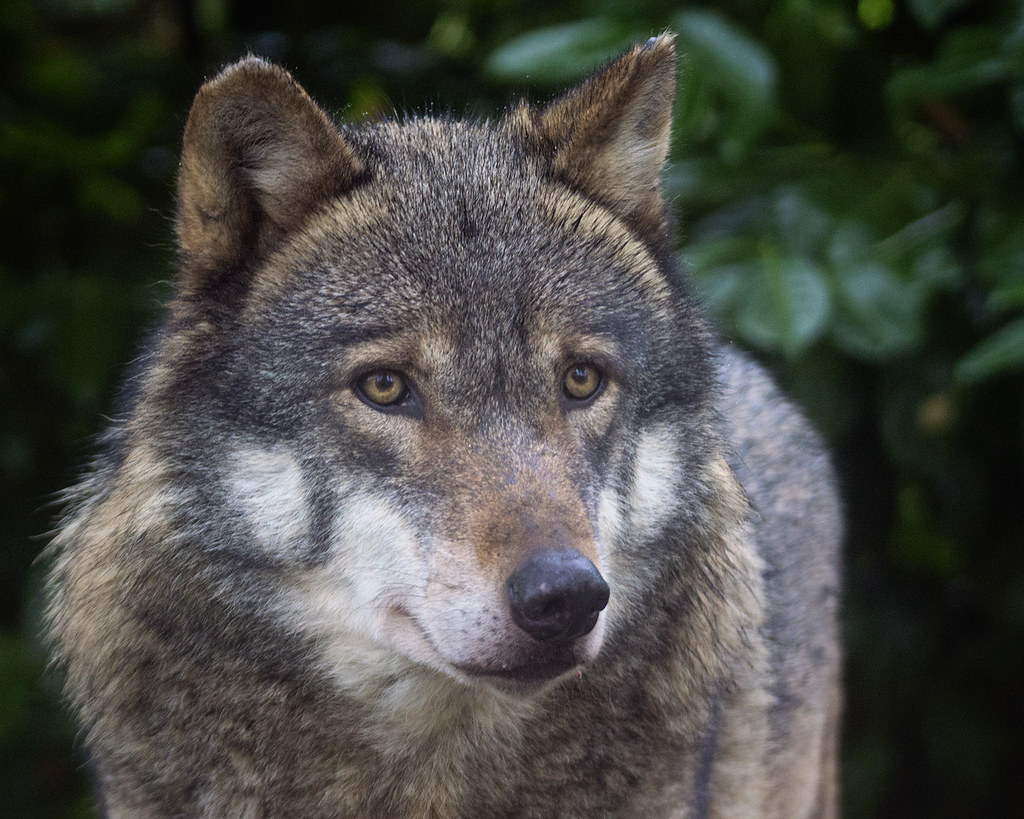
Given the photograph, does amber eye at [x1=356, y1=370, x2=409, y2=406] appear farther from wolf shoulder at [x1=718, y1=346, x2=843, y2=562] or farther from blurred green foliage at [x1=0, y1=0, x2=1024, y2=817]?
blurred green foliage at [x1=0, y1=0, x2=1024, y2=817]

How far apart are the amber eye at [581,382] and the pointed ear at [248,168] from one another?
62 centimetres

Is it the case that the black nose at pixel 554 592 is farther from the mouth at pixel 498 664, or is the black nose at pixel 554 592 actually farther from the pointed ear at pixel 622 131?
the pointed ear at pixel 622 131

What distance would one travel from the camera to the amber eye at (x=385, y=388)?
7.38 ft

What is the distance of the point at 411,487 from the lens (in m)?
2.19

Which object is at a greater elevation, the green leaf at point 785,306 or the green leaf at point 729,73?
the green leaf at point 729,73

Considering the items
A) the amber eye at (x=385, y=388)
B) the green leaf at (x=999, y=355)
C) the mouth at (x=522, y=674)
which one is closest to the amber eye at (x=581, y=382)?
the amber eye at (x=385, y=388)

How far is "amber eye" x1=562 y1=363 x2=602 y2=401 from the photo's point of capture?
235 cm

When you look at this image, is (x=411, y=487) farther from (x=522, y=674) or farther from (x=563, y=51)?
(x=563, y=51)

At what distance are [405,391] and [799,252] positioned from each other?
6.12 feet

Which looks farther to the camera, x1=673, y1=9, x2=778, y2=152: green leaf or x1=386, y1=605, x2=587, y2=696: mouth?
x1=673, y1=9, x2=778, y2=152: green leaf

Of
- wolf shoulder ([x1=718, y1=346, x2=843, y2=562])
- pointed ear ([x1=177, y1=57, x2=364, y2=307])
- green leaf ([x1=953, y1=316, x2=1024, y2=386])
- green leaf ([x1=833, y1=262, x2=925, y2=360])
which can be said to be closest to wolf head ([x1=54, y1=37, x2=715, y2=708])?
pointed ear ([x1=177, y1=57, x2=364, y2=307])

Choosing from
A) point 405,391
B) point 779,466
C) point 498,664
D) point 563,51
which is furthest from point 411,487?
point 563,51

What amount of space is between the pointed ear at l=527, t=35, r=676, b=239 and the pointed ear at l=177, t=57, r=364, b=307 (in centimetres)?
47

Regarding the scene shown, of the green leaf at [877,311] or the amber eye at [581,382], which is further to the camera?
the green leaf at [877,311]
